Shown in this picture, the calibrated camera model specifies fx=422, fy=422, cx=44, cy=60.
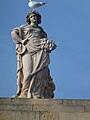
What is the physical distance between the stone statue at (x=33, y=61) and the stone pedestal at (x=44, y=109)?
69 cm

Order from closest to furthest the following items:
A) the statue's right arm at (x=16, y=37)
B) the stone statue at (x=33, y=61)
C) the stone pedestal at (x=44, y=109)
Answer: the stone pedestal at (x=44, y=109), the stone statue at (x=33, y=61), the statue's right arm at (x=16, y=37)

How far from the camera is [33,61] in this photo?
59.5ft

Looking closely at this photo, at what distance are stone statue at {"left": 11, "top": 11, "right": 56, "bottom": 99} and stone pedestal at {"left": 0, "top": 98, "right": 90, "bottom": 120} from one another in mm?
685

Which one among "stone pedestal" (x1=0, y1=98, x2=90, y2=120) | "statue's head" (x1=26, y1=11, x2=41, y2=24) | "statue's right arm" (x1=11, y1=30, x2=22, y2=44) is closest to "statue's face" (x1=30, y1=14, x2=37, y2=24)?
"statue's head" (x1=26, y1=11, x2=41, y2=24)

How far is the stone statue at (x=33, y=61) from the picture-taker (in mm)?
17719

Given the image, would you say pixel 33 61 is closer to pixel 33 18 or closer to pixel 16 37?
pixel 16 37

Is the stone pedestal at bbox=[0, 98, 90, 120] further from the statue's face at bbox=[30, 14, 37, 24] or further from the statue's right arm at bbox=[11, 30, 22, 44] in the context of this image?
the statue's face at bbox=[30, 14, 37, 24]

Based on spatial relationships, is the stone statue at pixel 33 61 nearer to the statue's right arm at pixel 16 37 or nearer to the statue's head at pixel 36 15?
the statue's right arm at pixel 16 37

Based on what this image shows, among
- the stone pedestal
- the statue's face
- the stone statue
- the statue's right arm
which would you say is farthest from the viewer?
the statue's face

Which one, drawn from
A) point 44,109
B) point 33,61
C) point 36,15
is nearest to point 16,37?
point 33,61

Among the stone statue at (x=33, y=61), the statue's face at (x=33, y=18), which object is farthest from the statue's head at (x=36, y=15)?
the stone statue at (x=33, y=61)

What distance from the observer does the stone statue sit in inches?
698

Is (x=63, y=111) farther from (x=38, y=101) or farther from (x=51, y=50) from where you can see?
(x=51, y=50)

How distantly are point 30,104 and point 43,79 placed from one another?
1.61 metres
